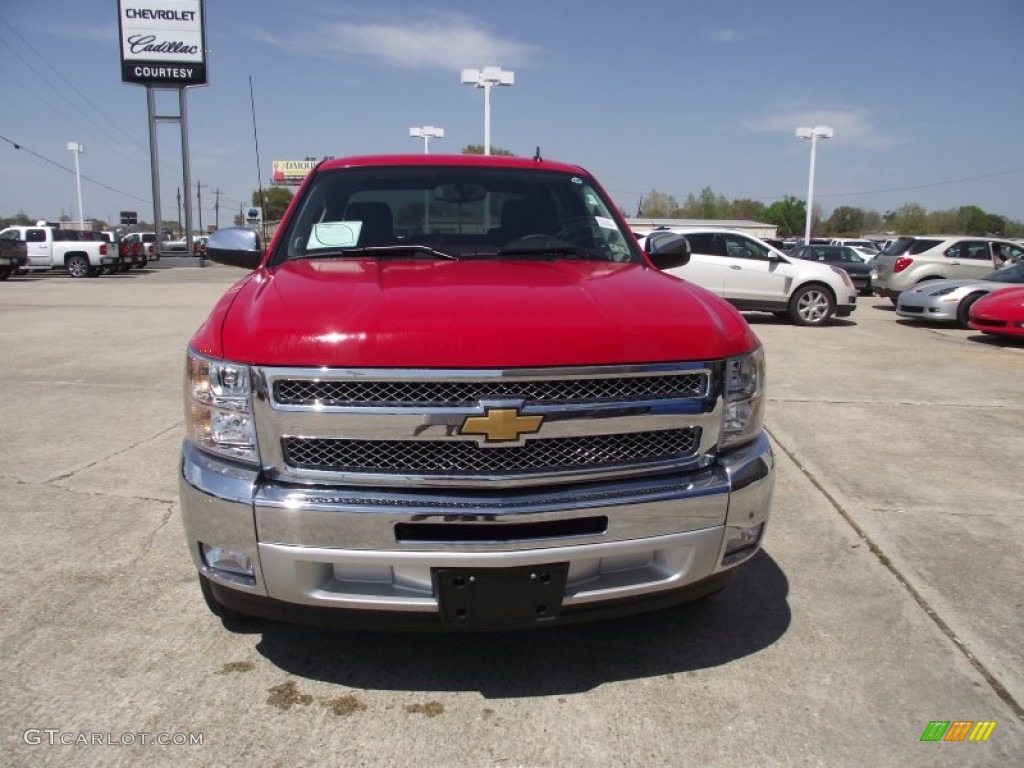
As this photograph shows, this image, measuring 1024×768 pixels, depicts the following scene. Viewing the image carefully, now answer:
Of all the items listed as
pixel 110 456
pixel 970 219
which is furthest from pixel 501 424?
pixel 970 219

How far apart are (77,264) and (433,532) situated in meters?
29.2

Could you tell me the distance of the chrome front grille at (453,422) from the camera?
214 cm

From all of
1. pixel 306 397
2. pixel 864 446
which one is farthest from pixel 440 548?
pixel 864 446

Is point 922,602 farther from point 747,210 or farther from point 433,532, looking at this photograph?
point 747,210

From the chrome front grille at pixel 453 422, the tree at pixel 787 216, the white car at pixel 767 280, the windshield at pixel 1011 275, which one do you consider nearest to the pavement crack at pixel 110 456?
the chrome front grille at pixel 453 422

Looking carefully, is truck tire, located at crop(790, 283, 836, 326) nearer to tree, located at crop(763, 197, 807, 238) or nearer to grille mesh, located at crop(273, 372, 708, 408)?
Result: grille mesh, located at crop(273, 372, 708, 408)

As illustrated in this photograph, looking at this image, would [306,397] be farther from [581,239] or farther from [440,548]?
[581,239]

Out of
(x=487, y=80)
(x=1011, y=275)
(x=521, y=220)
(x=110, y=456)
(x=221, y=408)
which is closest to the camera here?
(x=221, y=408)

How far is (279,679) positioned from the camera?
254 cm

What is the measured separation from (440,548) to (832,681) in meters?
1.51

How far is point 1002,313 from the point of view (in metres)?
10.6

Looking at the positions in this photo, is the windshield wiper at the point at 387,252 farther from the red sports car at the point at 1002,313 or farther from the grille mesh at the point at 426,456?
the red sports car at the point at 1002,313

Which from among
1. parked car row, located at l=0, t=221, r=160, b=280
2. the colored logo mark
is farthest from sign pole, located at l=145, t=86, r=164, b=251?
the colored logo mark

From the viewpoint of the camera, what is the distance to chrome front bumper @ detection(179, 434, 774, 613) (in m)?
2.13
